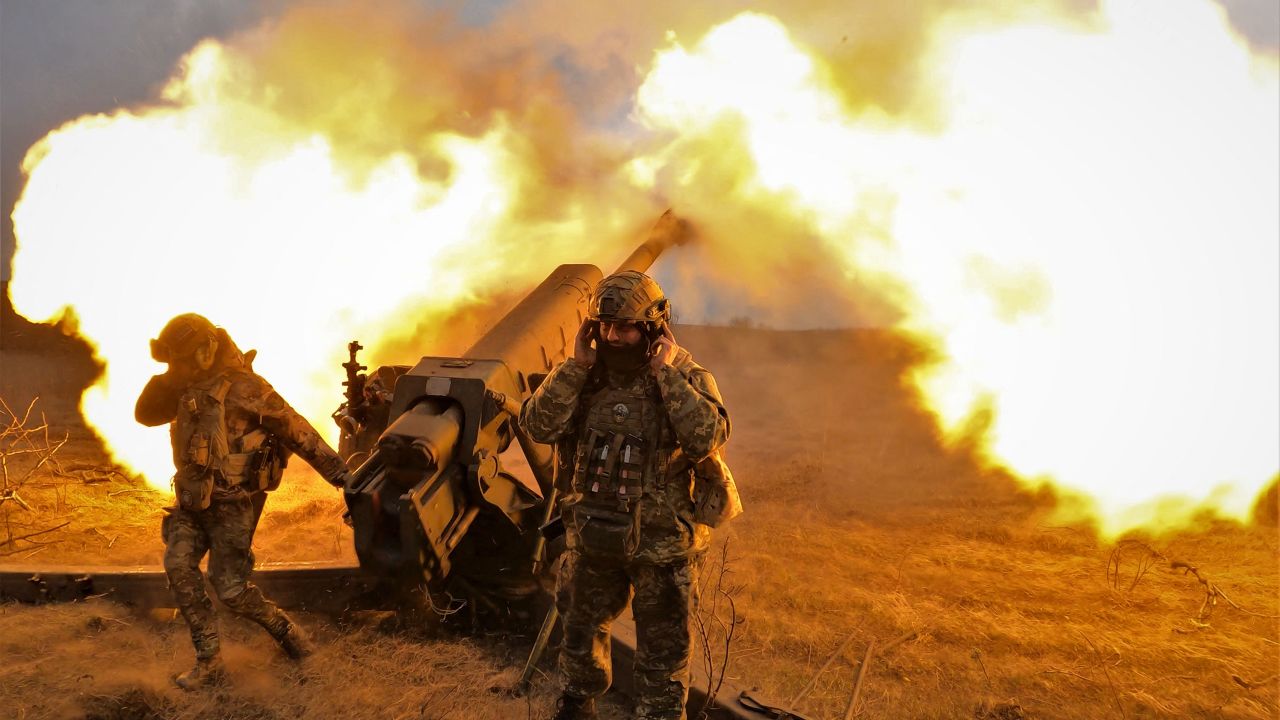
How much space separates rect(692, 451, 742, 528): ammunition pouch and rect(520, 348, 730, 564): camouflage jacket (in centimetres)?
6

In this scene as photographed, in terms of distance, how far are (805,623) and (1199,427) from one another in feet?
18.3

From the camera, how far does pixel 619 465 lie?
11.5 ft

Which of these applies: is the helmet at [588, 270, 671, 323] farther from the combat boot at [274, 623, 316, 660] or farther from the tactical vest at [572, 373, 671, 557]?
the combat boot at [274, 623, 316, 660]

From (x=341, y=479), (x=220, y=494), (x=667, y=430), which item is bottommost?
(x=220, y=494)

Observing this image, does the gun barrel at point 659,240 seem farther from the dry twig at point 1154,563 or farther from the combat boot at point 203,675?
the dry twig at point 1154,563

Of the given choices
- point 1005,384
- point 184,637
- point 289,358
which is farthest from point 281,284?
point 1005,384

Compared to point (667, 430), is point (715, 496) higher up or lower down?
lower down

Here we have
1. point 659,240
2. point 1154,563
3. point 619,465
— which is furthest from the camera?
point 659,240

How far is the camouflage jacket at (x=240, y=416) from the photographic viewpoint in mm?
4375

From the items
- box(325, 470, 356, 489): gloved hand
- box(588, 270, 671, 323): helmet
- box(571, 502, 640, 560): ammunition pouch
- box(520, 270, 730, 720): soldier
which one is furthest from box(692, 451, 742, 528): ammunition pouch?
box(325, 470, 356, 489): gloved hand

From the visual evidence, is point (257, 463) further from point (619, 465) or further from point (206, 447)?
point (619, 465)

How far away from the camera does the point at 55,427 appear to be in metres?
11.9

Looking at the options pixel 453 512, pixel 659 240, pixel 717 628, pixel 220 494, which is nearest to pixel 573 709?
pixel 453 512

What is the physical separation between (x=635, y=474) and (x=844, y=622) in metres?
3.00
